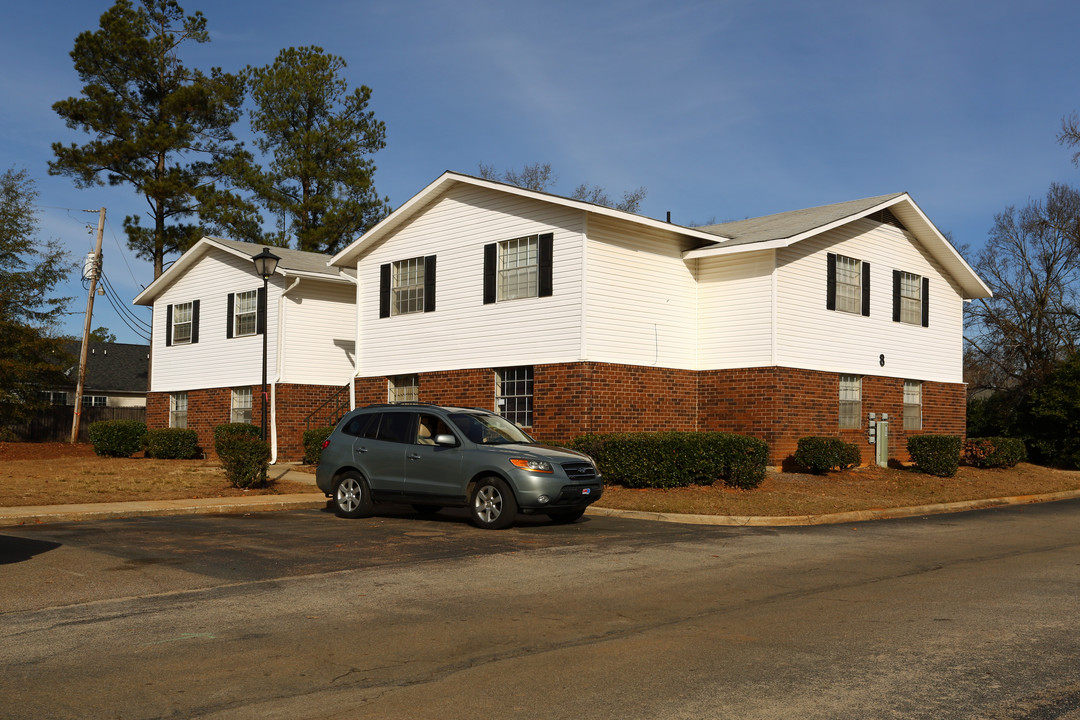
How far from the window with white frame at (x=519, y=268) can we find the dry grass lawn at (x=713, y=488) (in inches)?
229

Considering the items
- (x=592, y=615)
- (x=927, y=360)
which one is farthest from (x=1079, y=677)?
(x=927, y=360)

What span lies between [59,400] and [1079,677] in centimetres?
5645

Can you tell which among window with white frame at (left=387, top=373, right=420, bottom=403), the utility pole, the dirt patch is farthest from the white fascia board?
the utility pole

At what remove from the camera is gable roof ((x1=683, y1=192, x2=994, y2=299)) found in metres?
22.4

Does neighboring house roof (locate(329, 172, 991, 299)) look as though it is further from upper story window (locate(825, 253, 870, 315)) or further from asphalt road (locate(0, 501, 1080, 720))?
asphalt road (locate(0, 501, 1080, 720))

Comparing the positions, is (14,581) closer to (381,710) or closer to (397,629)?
(397,629)

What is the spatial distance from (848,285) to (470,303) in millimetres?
9515

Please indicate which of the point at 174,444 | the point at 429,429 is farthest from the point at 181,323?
the point at 429,429

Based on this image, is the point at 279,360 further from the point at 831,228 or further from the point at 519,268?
the point at 831,228

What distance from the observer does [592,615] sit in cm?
827

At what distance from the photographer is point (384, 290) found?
86.0 ft

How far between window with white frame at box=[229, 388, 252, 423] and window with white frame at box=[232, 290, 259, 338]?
177cm

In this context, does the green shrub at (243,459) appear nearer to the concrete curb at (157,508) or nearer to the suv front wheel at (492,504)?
the concrete curb at (157,508)

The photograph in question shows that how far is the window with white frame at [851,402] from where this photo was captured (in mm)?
24391
